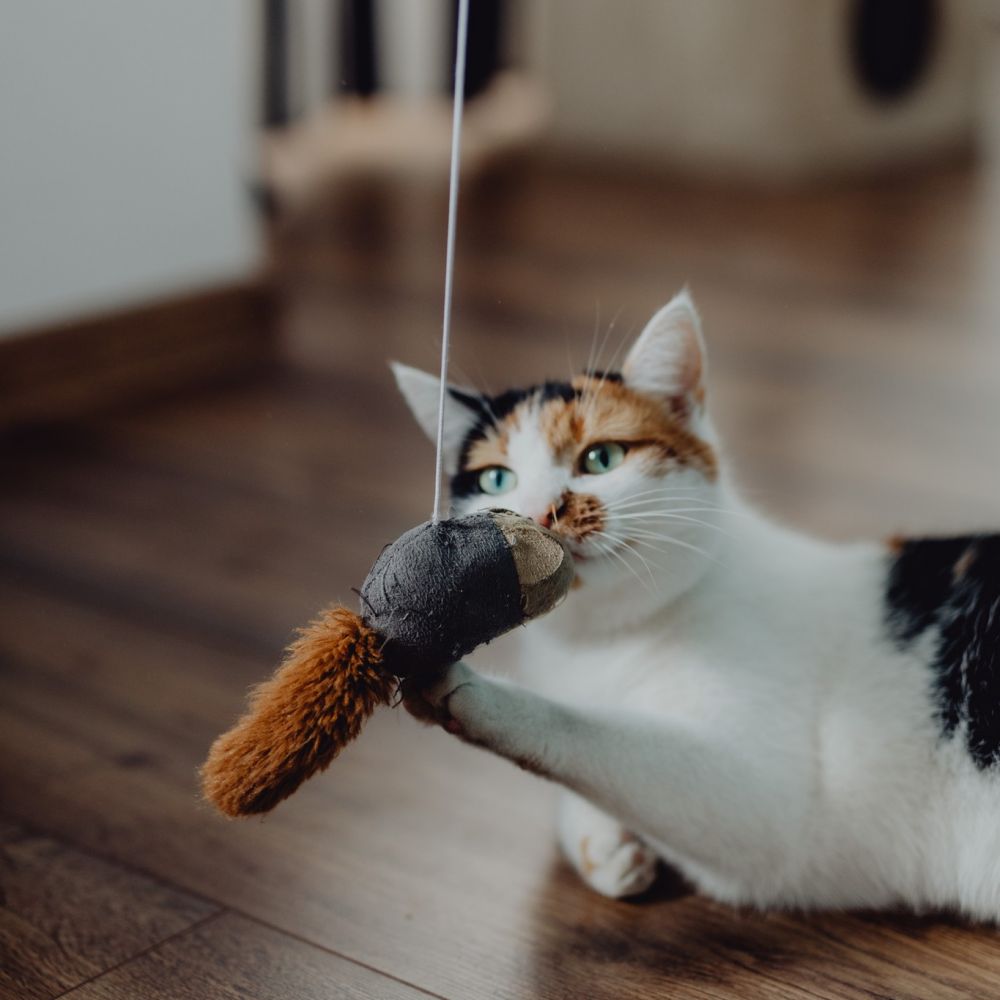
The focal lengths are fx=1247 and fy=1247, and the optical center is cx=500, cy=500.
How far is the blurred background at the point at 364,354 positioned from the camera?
3.15ft

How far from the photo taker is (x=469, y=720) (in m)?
0.79

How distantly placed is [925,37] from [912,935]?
4453 millimetres

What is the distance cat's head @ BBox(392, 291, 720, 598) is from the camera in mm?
864

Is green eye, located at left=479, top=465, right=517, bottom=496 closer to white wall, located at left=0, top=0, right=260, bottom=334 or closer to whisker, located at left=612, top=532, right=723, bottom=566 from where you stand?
whisker, located at left=612, top=532, right=723, bottom=566

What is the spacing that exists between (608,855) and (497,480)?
305 millimetres

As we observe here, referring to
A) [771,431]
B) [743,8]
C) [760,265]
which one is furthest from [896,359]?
[743,8]

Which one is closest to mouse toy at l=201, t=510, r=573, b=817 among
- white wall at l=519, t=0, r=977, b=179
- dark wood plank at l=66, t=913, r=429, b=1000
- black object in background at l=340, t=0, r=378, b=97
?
dark wood plank at l=66, t=913, r=429, b=1000

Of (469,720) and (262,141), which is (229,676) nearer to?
(469,720)

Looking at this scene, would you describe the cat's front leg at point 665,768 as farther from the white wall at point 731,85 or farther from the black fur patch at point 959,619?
the white wall at point 731,85

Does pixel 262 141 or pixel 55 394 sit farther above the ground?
pixel 262 141

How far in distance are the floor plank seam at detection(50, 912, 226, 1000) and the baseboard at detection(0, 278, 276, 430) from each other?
4.14 ft

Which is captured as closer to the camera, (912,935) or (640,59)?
(912,935)

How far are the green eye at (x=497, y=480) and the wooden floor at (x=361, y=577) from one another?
0.29 m

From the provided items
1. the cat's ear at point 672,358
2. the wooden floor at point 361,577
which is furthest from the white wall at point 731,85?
the cat's ear at point 672,358
